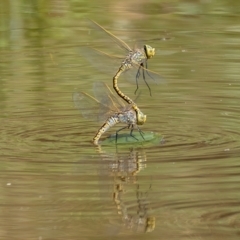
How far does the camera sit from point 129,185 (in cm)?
504

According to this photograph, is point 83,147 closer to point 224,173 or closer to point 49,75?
point 224,173

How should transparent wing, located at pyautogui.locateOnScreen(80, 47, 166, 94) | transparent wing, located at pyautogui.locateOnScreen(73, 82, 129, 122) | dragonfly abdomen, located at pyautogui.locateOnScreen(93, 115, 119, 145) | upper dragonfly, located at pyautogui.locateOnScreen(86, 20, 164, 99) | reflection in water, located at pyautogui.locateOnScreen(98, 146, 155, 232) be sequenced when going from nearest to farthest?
1. reflection in water, located at pyautogui.locateOnScreen(98, 146, 155, 232)
2. dragonfly abdomen, located at pyautogui.locateOnScreen(93, 115, 119, 145)
3. transparent wing, located at pyautogui.locateOnScreen(73, 82, 129, 122)
4. upper dragonfly, located at pyautogui.locateOnScreen(86, 20, 164, 99)
5. transparent wing, located at pyautogui.locateOnScreen(80, 47, 166, 94)

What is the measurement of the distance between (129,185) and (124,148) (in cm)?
84

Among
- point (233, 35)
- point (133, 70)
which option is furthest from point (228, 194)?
point (233, 35)

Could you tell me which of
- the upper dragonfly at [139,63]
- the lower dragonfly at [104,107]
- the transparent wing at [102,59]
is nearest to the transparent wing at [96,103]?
the lower dragonfly at [104,107]

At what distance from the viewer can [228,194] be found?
188 inches

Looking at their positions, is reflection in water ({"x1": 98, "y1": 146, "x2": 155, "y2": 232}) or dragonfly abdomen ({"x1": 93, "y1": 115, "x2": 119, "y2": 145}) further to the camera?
dragonfly abdomen ({"x1": 93, "y1": 115, "x2": 119, "y2": 145})

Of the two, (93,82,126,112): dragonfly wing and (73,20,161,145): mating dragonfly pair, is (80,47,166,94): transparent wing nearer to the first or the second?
(73,20,161,145): mating dragonfly pair

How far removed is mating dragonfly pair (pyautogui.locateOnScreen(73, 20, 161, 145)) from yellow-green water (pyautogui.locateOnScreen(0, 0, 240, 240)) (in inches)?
5.9

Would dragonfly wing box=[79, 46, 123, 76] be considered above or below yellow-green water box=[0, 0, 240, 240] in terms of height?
above

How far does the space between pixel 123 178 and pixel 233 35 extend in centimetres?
468

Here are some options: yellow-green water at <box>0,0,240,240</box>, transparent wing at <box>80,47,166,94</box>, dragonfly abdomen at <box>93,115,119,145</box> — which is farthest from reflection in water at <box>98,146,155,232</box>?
transparent wing at <box>80,47,166,94</box>

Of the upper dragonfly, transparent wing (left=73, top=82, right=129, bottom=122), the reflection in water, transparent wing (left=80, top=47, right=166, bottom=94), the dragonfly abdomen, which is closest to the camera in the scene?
the reflection in water

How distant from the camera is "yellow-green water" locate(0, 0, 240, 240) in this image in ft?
14.7
